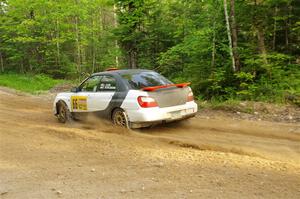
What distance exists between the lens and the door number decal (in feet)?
29.4

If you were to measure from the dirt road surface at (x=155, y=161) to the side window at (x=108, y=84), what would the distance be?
92 centimetres

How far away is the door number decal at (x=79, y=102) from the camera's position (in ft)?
29.4

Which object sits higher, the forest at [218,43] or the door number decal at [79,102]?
the forest at [218,43]

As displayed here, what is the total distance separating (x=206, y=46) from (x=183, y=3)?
368cm

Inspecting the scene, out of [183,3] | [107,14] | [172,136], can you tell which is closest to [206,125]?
[172,136]

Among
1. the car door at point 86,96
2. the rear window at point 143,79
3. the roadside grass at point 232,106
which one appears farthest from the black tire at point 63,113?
the roadside grass at point 232,106

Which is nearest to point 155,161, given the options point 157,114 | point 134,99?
point 157,114

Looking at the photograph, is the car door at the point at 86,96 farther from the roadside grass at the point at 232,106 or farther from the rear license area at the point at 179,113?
the roadside grass at the point at 232,106

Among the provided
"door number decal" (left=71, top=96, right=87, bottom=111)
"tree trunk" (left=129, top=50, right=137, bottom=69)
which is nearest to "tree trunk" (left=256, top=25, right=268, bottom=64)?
"door number decal" (left=71, top=96, right=87, bottom=111)

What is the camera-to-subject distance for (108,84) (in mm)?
8430

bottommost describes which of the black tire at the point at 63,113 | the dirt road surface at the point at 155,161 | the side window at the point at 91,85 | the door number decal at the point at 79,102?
the dirt road surface at the point at 155,161

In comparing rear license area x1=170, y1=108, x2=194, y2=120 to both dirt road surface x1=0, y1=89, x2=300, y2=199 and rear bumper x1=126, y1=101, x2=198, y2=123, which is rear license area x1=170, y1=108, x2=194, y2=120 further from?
dirt road surface x1=0, y1=89, x2=300, y2=199

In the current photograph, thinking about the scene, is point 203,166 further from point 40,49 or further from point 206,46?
point 40,49

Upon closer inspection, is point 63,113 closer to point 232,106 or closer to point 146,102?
point 146,102
